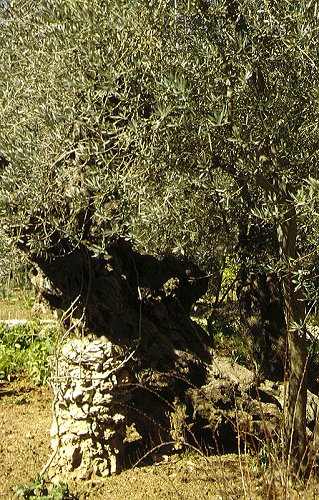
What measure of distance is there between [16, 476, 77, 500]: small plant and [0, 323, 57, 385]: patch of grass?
3.51 meters

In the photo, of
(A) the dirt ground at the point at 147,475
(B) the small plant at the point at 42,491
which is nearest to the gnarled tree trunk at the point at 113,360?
(A) the dirt ground at the point at 147,475

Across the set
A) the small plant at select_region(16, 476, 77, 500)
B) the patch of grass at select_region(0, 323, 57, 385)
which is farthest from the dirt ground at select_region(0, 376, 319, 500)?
the patch of grass at select_region(0, 323, 57, 385)

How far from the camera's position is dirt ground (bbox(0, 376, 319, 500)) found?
5359 millimetres

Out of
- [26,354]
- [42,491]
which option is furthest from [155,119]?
[26,354]

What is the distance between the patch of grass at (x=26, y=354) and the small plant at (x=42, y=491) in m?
3.51

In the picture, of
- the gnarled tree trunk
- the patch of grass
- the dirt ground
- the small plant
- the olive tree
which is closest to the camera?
the olive tree

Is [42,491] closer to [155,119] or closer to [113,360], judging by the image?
[113,360]

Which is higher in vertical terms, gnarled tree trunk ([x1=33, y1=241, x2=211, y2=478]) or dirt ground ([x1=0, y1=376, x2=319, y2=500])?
gnarled tree trunk ([x1=33, y1=241, x2=211, y2=478])

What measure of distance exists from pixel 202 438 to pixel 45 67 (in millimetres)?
3991

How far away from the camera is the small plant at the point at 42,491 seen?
511 centimetres

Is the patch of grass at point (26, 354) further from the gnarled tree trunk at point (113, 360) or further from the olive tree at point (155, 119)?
the olive tree at point (155, 119)

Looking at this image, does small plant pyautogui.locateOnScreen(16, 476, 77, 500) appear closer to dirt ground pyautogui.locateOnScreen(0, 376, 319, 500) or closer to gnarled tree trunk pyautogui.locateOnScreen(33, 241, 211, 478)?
dirt ground pyautogui.locateOnScreen(0, 376, 319, 500)

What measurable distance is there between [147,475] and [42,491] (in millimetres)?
1032

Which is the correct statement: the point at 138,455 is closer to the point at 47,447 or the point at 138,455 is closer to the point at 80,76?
the point at 47,447
